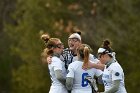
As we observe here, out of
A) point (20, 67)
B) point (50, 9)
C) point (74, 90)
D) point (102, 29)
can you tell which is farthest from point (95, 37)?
point (74, 90)

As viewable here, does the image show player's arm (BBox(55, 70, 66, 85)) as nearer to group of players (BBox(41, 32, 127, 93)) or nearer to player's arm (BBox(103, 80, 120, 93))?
group of players (BBox(41, 32, 127, 93))

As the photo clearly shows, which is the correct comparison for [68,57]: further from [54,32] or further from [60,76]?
[54,32]

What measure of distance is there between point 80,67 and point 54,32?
23.8m

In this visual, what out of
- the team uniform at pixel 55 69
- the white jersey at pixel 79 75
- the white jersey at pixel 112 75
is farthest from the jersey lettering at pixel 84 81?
the team uniform at pixel 55 69

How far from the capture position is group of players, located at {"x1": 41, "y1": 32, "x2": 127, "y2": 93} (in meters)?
15.7

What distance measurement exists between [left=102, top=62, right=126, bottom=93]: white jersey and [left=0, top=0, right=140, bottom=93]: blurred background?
2070cm

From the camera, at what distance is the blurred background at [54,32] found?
38281 mm

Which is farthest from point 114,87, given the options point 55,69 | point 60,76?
point 55,69

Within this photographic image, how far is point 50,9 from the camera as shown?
134 feet

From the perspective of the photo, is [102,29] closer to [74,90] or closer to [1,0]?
[1,0]

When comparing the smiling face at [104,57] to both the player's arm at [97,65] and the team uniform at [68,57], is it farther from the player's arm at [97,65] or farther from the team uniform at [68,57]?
the team uniform at [68,57]

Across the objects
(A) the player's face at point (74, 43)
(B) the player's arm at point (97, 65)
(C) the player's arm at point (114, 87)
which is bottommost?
(C) the player's arm at point (114, 87)

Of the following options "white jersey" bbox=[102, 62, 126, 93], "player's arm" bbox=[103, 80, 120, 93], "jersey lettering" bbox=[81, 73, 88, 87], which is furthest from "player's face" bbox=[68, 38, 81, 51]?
"player's arm" bbox=[103, 80, 120, 93]

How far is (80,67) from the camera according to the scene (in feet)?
52.2
